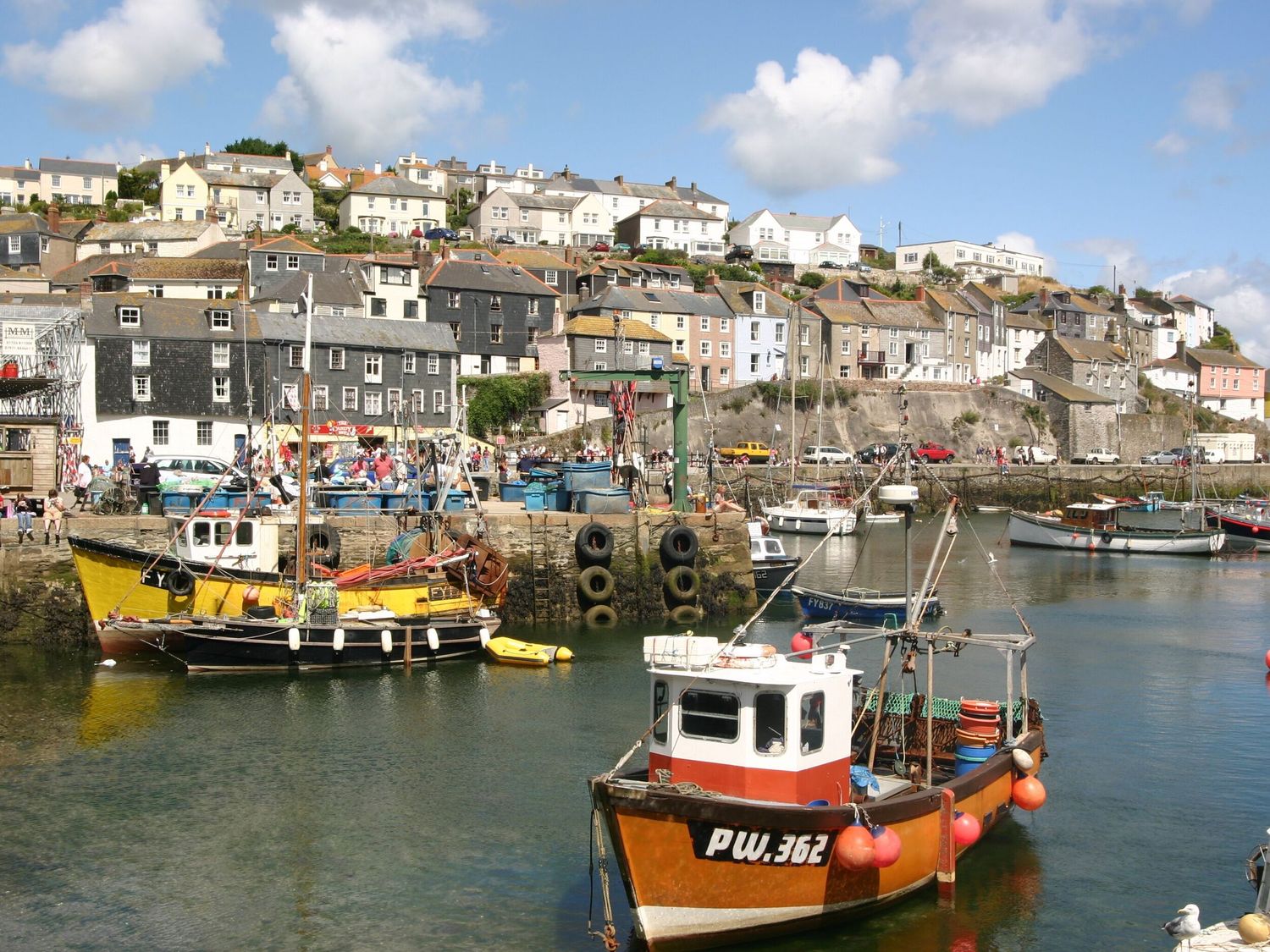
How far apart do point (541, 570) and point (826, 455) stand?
38478 mm

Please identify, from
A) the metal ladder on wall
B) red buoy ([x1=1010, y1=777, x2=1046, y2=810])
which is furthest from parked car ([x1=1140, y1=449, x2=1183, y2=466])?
red buoy ([x1=1010, y1=777, x2=1046, y2=810])

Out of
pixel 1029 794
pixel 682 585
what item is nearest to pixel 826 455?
pixel 682 585

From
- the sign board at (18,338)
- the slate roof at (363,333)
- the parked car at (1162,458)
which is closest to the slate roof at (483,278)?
the slate roof at (363,333)

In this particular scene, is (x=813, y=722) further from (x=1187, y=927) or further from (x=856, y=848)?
(x=1187, y=927)

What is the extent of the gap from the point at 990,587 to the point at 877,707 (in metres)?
26.3

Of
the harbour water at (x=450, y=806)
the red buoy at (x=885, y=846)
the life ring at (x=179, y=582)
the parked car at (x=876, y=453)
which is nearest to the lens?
the red buoy at (x=885, y=846)

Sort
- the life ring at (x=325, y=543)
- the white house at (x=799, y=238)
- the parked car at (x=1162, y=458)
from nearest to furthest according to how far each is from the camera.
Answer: the life ring at (x=325, y=543)
the parked car at (x=1162, y=458)
the white house at (x=799, y=238)

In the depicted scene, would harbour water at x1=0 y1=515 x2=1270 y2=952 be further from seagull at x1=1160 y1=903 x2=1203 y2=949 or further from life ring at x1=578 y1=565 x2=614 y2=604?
seagull at x1=1160 y1=903 x2=1203 y2=949

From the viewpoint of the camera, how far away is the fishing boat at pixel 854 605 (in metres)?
33.5

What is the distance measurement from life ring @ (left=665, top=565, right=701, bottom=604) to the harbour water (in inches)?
100

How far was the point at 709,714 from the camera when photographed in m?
13.7

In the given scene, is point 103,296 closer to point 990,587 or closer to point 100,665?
point 100,665

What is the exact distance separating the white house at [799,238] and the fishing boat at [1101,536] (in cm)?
6021

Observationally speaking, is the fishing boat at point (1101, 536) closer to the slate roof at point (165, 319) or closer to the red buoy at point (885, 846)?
the slate roof at point (165, 319)
